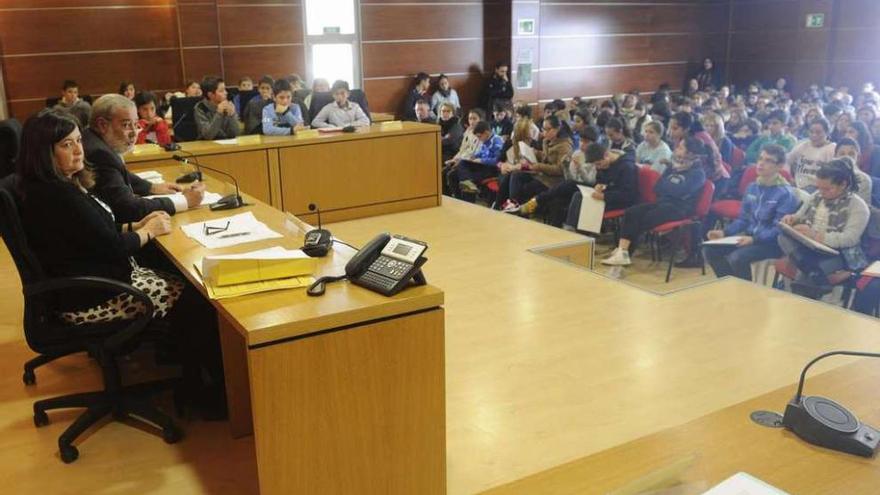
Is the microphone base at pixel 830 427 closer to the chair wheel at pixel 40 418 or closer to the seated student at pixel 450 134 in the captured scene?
the chair wheel at pixel 40 418

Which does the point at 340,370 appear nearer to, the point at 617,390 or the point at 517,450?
the point at 517,450

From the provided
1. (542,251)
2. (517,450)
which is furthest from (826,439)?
(542,251)

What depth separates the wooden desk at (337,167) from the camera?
515cm

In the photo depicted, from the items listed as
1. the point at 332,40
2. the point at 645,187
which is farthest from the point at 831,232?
the point at 332,40

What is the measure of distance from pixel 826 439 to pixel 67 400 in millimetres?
2544

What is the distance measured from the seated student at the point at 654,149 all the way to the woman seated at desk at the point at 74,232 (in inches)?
165

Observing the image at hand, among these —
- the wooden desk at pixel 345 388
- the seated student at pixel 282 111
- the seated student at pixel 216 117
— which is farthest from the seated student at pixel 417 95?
the wooden desk at pixel 345 388

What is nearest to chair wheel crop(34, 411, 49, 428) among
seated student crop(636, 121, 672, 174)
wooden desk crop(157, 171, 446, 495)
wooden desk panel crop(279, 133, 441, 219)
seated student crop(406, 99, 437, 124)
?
wooden desk crop(157, 171, 446, 495)

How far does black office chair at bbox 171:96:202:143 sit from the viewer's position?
261 inches

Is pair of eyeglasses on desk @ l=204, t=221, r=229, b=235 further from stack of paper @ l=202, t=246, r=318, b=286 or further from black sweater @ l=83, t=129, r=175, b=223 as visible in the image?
stack of paper @ l=202, t=246, r=318, b=286

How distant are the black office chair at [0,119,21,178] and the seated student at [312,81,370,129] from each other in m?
4.11

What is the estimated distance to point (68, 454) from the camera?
2.61m

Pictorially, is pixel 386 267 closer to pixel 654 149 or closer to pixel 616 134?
pixel 654 149

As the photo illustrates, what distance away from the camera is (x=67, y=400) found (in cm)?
282
